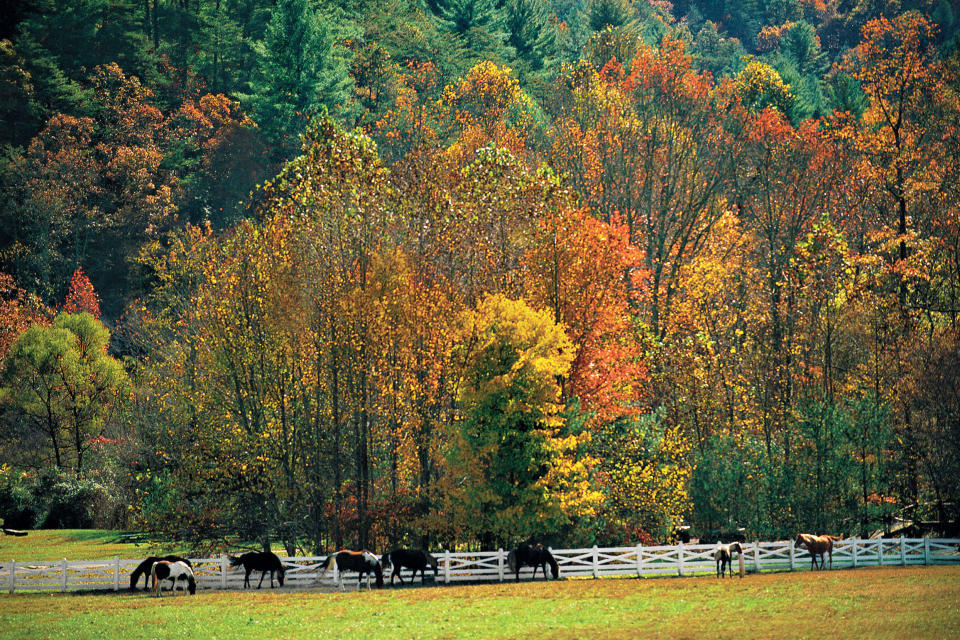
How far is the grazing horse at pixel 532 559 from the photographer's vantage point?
41.0 m

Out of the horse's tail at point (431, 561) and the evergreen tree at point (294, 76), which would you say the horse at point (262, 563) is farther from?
the evergreen tree at point (294, 76)

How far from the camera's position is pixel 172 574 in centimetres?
3847

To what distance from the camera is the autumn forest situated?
152 ft

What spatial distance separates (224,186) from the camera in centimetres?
10844

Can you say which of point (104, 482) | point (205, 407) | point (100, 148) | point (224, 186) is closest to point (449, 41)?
point (224, 186)

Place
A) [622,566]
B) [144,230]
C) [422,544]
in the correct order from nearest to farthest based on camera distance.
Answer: [622,566] → [422,544] → [144,230]

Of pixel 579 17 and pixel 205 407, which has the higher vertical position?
pixel 579 17

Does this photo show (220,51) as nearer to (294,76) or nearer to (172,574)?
(294,76)

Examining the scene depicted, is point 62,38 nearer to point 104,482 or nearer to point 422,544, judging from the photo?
point 104,482

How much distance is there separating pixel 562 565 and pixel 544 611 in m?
11.5

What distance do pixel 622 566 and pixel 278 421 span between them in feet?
54.9

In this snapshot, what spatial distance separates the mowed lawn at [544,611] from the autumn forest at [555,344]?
7.50 meters

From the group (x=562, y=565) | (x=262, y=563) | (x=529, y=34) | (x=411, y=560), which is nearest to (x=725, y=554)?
(x=562, y=565)

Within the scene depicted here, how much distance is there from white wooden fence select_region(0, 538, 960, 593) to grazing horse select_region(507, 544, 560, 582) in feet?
1.61
